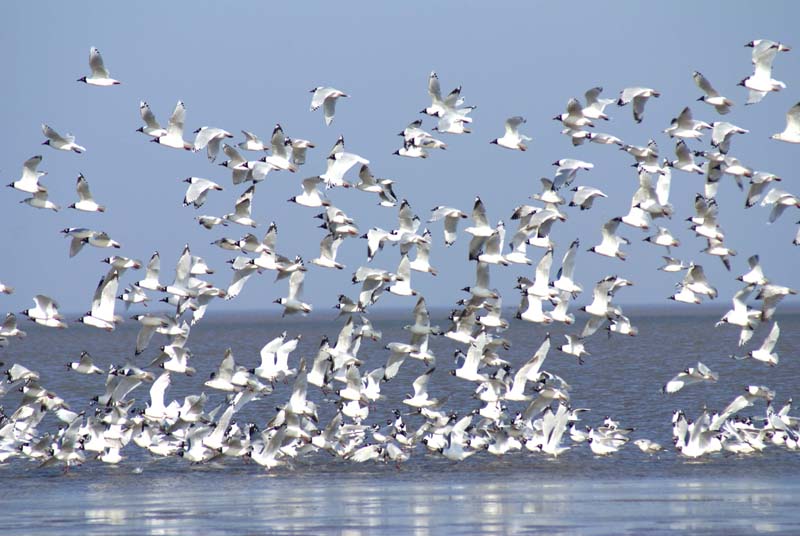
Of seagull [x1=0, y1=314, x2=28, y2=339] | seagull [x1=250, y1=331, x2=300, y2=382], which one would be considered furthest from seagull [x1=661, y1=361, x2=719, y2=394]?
seagull [x1=0, y1=314, x2=28, y2=339]

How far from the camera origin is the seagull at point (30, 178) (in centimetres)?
3038

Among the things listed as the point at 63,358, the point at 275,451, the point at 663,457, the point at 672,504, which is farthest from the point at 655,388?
the point at 63,358

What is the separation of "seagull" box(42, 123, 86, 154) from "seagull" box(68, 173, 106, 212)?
32.2 inches

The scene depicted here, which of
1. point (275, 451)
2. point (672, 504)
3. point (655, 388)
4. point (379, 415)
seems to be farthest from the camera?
point (655, 388)

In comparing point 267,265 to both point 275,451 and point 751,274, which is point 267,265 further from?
point 751,274

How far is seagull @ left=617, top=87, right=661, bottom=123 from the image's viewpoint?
28.3 meters

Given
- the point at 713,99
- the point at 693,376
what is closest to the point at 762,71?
the point at 713,99

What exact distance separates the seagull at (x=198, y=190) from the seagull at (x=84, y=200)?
176 centimetres

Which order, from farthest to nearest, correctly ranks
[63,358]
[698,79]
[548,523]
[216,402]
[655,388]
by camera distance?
[63,358], [655,388], [216,402], [698,79], [548,523]

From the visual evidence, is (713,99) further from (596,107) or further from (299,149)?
(299,149)

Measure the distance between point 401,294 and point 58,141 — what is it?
6.82m

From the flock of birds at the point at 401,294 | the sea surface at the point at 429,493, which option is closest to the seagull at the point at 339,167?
the flock of birds at the point at 401,294

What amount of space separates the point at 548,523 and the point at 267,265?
9.35m

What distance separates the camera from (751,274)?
29.2 m
